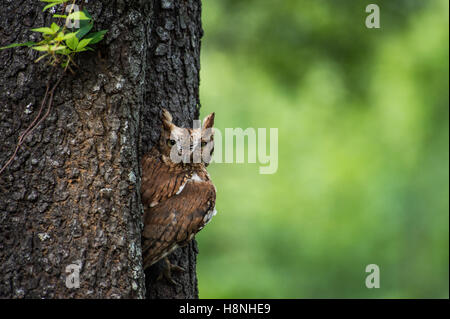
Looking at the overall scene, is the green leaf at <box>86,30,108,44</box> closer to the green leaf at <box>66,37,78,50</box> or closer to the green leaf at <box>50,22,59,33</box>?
the green leaf at <box>66,37,78,50</box>

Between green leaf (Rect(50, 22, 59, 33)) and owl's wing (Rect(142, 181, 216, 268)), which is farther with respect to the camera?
owl's wing (Rect(142, 181, 216, 268))

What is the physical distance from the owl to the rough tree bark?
0.18m

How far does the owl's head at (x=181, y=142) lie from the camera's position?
119 inches

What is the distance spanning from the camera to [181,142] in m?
3.04

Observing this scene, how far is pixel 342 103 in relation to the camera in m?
6.13

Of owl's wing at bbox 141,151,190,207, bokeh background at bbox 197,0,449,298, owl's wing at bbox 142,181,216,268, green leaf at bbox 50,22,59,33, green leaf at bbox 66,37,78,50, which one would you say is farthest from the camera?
bokeh background at bbox 197,0,449,298

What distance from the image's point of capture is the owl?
2.86 metres

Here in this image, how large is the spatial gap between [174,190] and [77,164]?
0.56 m

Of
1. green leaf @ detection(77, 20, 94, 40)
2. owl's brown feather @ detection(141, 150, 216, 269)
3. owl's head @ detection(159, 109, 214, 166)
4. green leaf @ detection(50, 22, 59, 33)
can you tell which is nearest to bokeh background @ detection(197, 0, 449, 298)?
owl's head @ detection(159, 109, 214, 166)

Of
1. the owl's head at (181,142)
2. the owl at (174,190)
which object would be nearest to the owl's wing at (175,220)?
the owl at (174,190)

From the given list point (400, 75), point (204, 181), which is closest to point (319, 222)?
point (400, 75)
